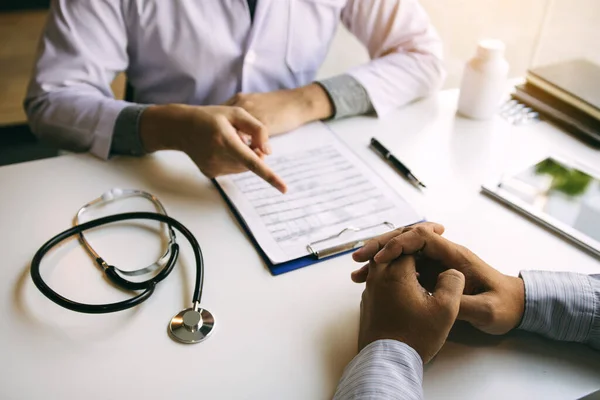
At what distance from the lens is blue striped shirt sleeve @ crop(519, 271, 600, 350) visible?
2.00 feet

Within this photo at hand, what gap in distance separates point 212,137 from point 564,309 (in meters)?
0.54

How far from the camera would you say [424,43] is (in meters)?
1.13

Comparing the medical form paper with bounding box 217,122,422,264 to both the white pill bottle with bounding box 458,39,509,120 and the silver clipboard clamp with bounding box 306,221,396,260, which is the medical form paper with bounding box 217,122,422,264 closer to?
the silver clipboard clamp with bounding box 306,221,396,260

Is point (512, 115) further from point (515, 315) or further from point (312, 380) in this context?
point (312, 380)

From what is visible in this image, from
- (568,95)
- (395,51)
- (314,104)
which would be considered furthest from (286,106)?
(568,95)

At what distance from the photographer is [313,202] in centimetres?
81

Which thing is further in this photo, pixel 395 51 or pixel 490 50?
pixel 395 51

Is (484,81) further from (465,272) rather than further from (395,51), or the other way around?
(465,272)

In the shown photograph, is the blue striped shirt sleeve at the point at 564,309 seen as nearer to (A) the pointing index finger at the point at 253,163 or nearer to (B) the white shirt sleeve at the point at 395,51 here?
(A) the pointing index finger at the point at 253,163

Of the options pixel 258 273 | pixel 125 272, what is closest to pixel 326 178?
pixel 258 273

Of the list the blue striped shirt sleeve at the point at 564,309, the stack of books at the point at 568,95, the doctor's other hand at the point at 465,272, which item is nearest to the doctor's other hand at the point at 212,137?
the doctor's other hand at the point at 465,272

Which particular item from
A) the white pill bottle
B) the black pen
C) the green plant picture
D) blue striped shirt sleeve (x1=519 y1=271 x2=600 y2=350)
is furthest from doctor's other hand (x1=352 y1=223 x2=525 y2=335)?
the white pill bottle

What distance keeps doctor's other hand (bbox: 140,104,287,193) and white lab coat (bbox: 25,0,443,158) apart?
84 mm

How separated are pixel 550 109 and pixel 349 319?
2.28 feet
